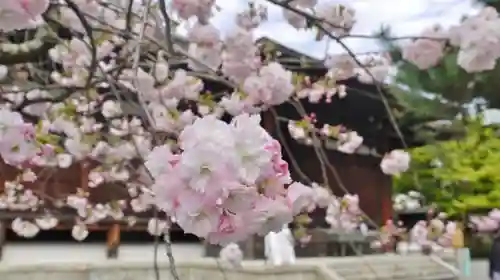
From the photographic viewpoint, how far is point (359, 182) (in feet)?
36.7

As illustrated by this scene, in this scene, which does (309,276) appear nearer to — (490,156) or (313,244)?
(313,244)

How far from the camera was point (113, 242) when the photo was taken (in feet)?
24.6

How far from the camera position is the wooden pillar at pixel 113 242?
7.48 m

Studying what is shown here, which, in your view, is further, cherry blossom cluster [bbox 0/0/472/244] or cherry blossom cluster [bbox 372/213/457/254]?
cherry blossom cluster [bbox 372/213/457/254]

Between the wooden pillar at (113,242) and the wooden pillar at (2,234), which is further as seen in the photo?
the wooden pillar at (113,242)

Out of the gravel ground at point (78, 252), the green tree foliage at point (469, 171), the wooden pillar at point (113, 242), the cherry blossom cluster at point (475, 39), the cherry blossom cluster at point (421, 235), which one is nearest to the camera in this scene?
the cherry blossom cluster at point (475, 39)

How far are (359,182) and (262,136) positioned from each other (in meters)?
10.4

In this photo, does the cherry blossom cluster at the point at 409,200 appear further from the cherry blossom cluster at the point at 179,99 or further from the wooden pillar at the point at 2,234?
the cherry blossom cluster at the point at 179,99

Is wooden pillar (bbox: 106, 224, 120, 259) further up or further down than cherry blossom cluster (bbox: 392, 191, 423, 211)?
further down

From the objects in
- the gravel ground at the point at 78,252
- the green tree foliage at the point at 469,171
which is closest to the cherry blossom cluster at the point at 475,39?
the gravel ground at the point at 78,252

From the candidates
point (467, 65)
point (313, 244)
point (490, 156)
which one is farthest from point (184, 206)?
point (490, 156)

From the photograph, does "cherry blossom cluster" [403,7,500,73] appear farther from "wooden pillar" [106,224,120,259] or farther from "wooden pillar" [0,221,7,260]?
"wooden pillar" [106,224,120,259]

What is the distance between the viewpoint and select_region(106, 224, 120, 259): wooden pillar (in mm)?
7477

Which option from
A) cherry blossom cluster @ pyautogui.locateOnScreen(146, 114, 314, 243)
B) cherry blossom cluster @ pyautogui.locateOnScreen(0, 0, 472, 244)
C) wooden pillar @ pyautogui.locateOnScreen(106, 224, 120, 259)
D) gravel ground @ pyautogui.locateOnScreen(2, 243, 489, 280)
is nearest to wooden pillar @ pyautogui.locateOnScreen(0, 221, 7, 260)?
gravel ground @ pyautogui.locateOnScreen(2, 243, 489, 280)
